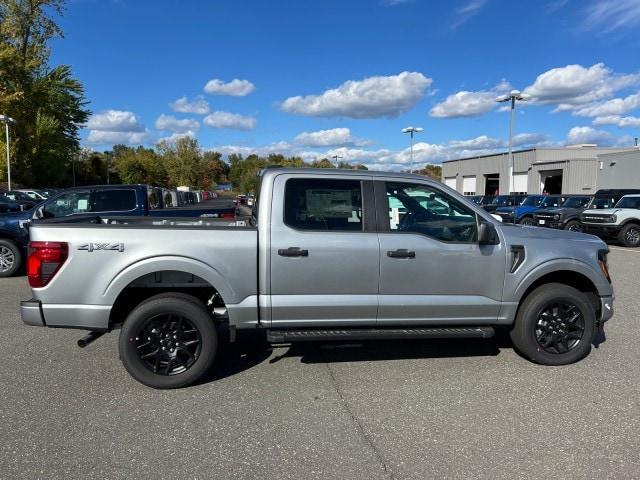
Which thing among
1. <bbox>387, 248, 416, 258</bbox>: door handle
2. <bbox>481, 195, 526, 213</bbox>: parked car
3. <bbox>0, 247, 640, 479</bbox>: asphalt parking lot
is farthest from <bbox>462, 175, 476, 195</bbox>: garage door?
<bbox>387, 248, 416, 258</bbox>: door handle

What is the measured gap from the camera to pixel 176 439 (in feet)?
11.6

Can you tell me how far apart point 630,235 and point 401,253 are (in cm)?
1584

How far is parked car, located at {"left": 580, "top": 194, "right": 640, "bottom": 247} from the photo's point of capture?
16812 millimetres

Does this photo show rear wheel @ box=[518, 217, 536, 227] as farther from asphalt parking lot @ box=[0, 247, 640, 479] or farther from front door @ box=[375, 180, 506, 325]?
front door @ box=[375, 180, 506, 325]

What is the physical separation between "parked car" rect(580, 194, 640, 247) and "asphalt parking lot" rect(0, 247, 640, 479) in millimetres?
13102

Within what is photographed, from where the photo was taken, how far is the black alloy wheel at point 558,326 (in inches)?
196

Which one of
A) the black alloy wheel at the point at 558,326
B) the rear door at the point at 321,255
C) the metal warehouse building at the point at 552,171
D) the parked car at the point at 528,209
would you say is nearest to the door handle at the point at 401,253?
the rear door at the point at 321,255

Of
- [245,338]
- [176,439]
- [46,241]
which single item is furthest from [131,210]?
[176,439]

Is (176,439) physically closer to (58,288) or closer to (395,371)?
(58,288)

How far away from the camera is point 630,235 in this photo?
16953mm

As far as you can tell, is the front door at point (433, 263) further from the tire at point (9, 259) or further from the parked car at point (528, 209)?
the parked car at point (528, 209)

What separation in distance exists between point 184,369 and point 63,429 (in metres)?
1.07

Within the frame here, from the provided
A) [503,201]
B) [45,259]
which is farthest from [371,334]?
[503,201]

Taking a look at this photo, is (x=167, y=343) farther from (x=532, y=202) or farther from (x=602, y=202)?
(x=532, y=202)
